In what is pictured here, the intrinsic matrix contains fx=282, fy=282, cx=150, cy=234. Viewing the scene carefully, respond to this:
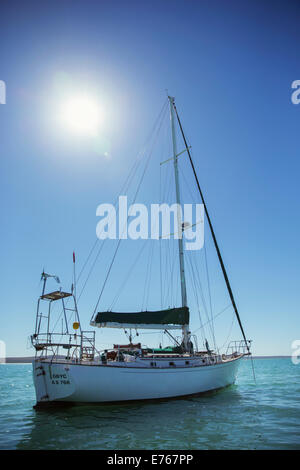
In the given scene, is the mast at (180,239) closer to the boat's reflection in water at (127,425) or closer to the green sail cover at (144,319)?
the green sail cover at (144,319)

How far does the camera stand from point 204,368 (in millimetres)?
16656

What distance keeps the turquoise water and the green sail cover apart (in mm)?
4064

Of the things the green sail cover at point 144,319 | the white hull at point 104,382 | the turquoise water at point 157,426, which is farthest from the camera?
the green sail cover at point 144,319

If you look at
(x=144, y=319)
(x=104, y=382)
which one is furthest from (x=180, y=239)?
(x=104, y=382)

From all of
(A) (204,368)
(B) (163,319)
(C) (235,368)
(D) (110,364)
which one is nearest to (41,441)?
(D) (110,364)

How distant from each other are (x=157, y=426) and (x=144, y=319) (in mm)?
6791

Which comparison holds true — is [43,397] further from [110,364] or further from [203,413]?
[203,413]

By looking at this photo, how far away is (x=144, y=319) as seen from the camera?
657 inches

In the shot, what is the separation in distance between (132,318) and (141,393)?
394cm

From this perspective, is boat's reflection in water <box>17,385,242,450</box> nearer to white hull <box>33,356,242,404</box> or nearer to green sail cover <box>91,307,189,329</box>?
white hull <box>33,356,242,404</box>

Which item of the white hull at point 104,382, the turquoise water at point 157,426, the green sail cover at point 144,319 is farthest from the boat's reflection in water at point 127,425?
the green sail cover at point 144,319

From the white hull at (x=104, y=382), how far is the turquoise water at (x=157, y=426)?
53 cm

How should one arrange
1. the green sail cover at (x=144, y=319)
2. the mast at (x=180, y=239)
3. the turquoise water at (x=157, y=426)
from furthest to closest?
the mast at (x=180, y=239) < the green sail cover at (x=144, y=319) < the turquoise water at (x=157, y=426)

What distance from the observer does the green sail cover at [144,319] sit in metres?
16.3
